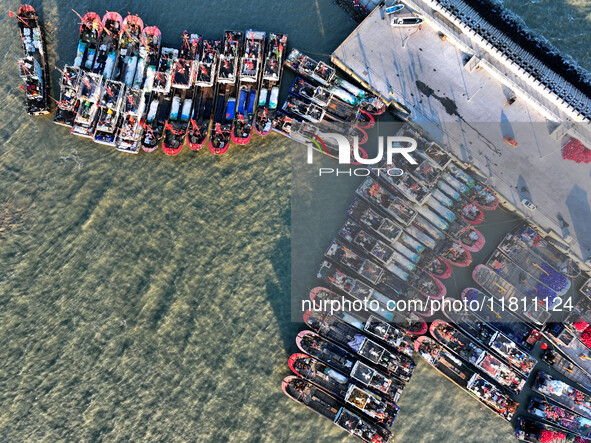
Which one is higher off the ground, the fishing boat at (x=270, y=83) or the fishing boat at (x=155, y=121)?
the fishing boat at (x=270, y=83)

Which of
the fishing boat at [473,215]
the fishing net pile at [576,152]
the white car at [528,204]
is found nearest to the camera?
the white car at [528,204]

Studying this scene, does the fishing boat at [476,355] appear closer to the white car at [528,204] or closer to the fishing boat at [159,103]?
the white car at [528,204]

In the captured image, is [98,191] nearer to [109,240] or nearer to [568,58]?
[109,240]

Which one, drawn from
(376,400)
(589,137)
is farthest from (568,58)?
(376,400)

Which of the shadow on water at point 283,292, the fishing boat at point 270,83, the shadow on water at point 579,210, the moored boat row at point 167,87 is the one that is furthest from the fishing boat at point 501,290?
the moored boat row at point 167,87

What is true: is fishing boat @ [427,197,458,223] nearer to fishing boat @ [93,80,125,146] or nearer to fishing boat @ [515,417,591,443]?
fishing boat @ [515,417,591,443]

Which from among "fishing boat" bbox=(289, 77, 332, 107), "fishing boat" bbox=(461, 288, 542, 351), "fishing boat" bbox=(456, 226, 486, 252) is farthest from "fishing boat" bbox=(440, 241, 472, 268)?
"fishing boat" bbox=(289, 77, 332, 107)
